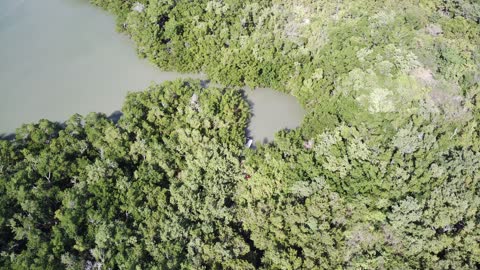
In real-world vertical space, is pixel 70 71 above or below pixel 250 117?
above

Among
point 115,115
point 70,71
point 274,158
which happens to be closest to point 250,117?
point 274,158

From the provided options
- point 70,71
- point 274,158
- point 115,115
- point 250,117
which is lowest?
point 274,158

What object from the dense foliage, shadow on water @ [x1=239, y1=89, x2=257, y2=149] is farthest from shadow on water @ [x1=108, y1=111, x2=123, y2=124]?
shadow on water @ [x1=239, y1=89, x2=257, y2=149]

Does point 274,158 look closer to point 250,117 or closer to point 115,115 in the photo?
point 250,117

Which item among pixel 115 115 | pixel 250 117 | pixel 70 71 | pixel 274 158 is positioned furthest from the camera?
pixel 70 71

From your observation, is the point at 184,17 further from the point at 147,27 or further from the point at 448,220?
the point at 448,220

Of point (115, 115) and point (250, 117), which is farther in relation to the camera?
point (250, 117)

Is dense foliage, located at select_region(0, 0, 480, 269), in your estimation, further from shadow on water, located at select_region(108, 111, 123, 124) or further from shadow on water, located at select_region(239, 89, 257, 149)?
shadow on water, located at select_region(108, 111, 123, 124)
